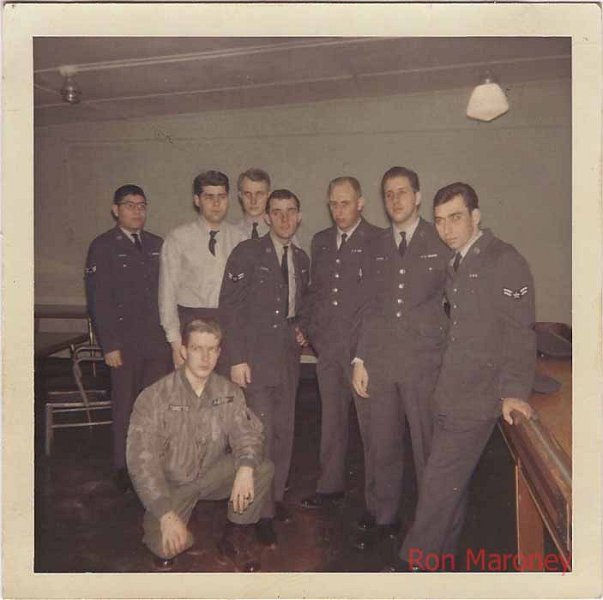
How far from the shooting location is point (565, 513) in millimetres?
1469

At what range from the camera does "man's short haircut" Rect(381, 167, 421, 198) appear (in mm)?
1895

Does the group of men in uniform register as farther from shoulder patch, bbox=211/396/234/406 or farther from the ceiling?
the ceiling

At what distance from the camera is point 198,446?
202cm

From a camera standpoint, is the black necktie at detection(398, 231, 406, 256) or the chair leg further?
the chair leg

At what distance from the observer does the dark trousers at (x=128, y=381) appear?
2.05 meters

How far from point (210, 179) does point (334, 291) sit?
0.58 m

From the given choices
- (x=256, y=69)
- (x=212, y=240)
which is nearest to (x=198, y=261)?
(x=212, y=240)

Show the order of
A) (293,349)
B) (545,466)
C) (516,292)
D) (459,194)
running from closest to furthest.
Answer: (545,466) → (516,292) → (459,194) → (293,349)

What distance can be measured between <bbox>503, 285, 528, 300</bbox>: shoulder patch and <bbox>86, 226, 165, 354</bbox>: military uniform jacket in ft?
3.80

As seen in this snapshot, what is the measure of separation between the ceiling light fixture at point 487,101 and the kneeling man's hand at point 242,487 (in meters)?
1.41

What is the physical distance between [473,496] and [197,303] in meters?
1.14

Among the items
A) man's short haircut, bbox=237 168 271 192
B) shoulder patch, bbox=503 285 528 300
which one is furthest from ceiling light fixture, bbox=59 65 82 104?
shoulder patch, bbox=503 285 528 300

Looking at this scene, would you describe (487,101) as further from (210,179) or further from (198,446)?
(198,446)

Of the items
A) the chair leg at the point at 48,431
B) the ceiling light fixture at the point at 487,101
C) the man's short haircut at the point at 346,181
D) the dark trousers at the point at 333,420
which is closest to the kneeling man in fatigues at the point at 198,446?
the dark trousers at the point at 333,420
